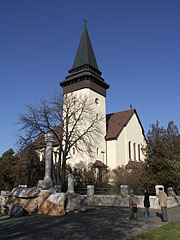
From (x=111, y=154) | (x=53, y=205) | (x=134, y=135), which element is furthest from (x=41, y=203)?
(x=134, y=135)

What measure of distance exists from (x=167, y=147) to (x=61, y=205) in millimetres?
9916

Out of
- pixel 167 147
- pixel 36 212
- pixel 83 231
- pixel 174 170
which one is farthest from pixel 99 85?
pixel 83 231

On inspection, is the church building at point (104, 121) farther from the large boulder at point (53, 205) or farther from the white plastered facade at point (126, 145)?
the large boulder at point (53, 205)

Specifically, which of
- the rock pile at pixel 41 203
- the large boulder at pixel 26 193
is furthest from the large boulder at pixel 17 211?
the large boulder at pixel 26 193

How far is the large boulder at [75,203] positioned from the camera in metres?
11.2

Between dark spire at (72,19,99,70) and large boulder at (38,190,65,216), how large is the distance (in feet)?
79.0

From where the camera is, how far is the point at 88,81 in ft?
99.6

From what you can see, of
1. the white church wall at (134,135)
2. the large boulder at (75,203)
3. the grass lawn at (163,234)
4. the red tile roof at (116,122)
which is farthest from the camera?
the white church wall at (134,135)

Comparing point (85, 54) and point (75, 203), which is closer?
point (75, 203)

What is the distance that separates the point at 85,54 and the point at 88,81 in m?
5.35

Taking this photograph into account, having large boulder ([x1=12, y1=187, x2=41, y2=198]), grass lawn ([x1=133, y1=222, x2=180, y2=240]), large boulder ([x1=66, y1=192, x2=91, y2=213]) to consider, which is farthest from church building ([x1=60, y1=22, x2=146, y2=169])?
grass lawn ([x1=133, y1=222, x2=180, y2=240])

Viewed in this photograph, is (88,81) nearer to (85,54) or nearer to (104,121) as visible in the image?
(85,54)

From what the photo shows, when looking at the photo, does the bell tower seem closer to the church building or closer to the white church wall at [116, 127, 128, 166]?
the church building

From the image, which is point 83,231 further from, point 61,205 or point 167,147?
point 167,147
